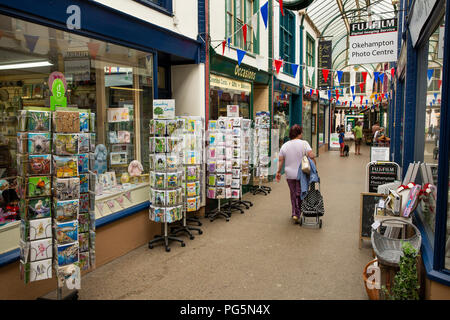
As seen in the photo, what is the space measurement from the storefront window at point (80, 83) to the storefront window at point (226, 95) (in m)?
2.20

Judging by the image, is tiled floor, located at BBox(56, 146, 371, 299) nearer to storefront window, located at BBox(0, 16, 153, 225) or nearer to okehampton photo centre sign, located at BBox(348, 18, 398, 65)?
storefront window, located at BBox(0, 16, 153, 225)

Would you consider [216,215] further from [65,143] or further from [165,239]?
[65,143]

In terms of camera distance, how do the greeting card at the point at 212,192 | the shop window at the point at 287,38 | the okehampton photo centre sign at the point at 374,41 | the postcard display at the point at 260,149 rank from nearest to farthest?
the greeting card at the point at 212,192, the okehampton photo centre sign at the point at 374,41, the postcard display at the point at 260,149, the shop window at the point at 287,38

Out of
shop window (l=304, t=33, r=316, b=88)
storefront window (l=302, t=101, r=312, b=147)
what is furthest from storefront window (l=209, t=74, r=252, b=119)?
shop window (l=304, t=33, r=316, b=88)

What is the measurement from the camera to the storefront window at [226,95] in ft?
26.7

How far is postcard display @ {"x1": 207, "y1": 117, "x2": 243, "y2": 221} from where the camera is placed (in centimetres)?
722

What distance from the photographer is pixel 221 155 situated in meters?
7.27

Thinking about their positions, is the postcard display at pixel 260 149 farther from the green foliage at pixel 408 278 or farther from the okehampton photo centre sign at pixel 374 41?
the green foliage at pixel 408 278

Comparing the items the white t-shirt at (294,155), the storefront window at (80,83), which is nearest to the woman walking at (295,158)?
the white t-shirt at (294,155)

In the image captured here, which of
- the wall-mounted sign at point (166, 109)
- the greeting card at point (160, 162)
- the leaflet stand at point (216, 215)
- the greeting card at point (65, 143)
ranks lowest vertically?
the leaflet stand at point (216, 215)

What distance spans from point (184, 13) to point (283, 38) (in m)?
7.21

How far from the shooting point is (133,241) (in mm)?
5586

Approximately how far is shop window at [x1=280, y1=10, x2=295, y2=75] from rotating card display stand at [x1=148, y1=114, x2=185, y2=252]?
814 centimetres

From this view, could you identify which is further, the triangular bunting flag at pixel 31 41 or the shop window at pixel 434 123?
the triangular bunting flag at pixel 31 41
